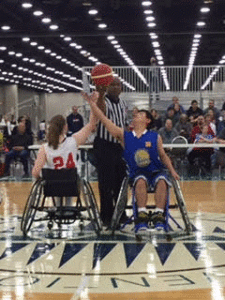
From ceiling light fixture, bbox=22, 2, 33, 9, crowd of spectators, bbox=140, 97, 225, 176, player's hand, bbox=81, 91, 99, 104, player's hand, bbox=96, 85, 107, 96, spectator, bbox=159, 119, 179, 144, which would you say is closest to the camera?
player's hand, bbox=81, 91, 99, 104

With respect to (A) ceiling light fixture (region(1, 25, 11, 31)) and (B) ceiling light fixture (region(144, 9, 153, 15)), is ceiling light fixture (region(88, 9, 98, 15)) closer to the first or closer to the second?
(B) ceiling light fixture (region(144, 9, 153, 15))

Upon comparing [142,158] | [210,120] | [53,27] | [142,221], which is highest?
[53,27]

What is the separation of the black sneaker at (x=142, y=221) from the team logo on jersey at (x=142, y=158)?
557 millimetres

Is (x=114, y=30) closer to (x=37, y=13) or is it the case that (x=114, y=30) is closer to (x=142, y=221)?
(x=37, y=13)

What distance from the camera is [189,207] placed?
10398mm

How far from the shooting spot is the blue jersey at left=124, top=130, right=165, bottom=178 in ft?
25.0

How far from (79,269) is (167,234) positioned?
163 centimetres

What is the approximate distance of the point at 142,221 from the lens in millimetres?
7301

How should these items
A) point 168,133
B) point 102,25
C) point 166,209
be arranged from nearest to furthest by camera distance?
point 166,209, point 168,133, point 102,25

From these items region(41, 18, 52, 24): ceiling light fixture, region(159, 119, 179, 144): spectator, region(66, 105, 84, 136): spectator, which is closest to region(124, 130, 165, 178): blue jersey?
region(159, 119, 179, 144): spectator

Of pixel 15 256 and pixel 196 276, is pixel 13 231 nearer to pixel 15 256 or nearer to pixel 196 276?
pixel 15 256

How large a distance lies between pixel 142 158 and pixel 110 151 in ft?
2.35

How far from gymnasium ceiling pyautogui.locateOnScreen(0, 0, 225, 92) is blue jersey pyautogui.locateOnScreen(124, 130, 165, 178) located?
1264 centimetres

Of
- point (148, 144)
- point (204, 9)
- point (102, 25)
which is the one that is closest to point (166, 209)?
point (148, 144)
